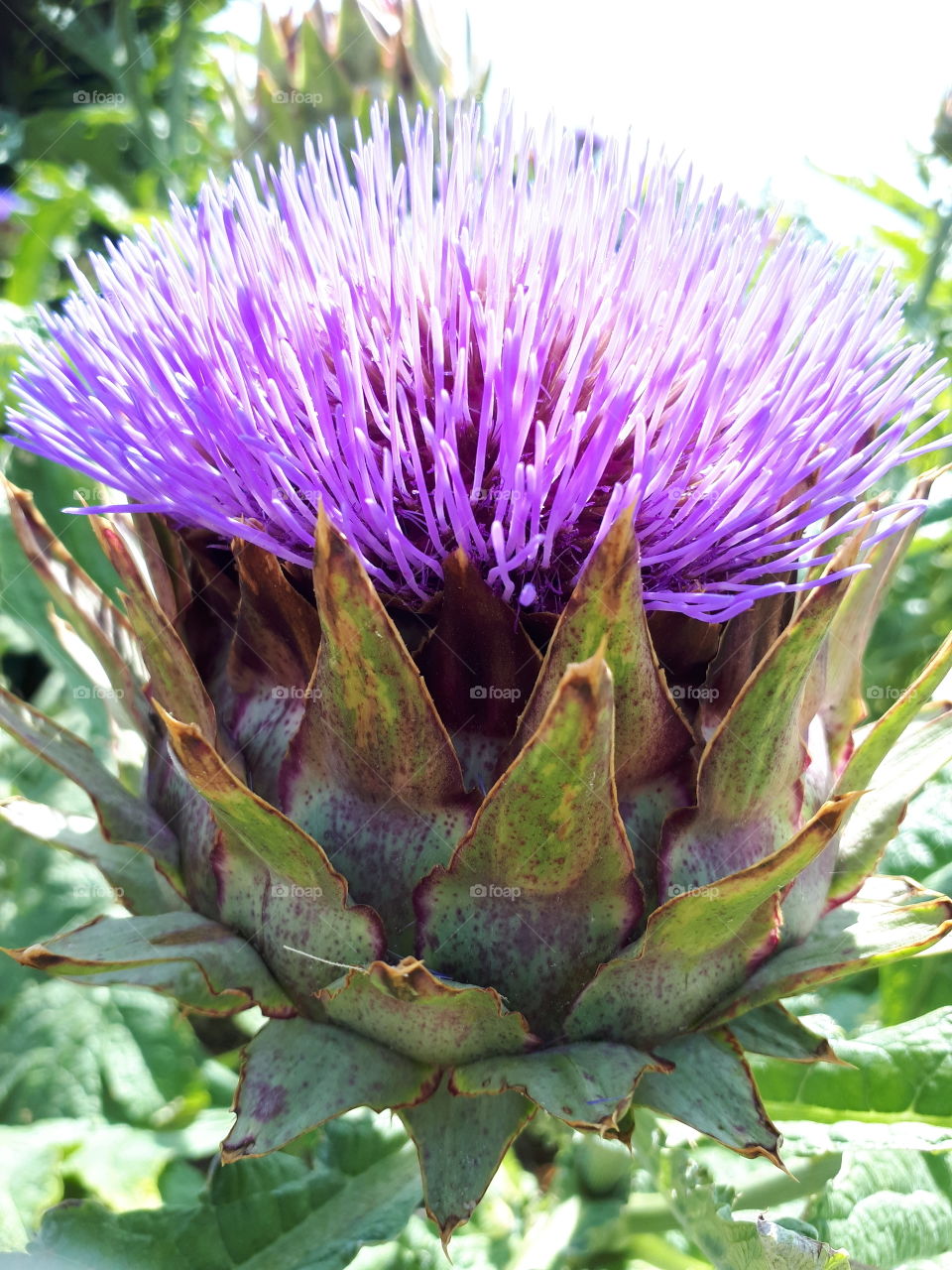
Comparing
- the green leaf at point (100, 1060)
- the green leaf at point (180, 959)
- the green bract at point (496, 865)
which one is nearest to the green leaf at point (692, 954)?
the green bract at point (496, 865)

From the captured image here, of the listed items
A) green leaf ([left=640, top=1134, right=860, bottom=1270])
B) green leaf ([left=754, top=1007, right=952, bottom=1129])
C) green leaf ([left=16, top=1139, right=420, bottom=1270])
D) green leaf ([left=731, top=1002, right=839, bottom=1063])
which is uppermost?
green leaf ([left=731, top=1002, right=839, bottom=1063])

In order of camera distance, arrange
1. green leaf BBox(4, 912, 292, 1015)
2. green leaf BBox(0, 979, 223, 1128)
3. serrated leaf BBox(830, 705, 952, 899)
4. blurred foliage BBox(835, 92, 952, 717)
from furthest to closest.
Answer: blurred foliage BBox(835, 92, 952, 717), green leaf BBox(0, 979, 223, 1128), serrated leaf BBox(830, 705, 952, 899), green leaf BBox(4, 912, 292, 1015)

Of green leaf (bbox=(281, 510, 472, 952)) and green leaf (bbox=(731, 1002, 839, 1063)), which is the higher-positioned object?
green leaf (bbox=(281, 510, 472, 952))

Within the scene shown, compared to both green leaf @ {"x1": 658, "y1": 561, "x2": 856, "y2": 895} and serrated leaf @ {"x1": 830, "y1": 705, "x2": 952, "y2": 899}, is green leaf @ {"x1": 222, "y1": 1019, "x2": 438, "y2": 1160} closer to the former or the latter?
green leaf @ {"x1": 658, "y1": 561, "x2": 856, "y2": 895}

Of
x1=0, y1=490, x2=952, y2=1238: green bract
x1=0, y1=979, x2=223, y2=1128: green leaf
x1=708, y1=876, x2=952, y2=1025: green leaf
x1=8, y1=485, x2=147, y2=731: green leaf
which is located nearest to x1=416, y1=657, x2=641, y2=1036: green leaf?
x1=0, y1=490, x2=952, y2=1238: green bract

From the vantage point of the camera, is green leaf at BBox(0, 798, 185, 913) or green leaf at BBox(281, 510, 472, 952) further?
green leaf at BBox(0, 798, 185, 913)

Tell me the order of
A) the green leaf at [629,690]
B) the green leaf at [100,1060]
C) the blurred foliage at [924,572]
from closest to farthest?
the green leaf at [629,690], the green leaf at [100,1060], the blurred foliage at [924,572]

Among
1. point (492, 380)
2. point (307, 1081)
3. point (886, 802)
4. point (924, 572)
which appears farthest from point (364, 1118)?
point (924, 572)

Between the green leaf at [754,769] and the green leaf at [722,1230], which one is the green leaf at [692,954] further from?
the green leaf at [722,1230]
